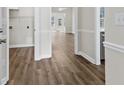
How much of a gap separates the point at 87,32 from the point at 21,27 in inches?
140

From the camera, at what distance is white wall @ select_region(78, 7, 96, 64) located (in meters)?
4.71

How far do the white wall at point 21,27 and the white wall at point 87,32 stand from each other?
2723 mm

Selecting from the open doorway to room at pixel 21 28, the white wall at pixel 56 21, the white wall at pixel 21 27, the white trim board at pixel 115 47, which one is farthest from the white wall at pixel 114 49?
the white wall at pixel 56 21

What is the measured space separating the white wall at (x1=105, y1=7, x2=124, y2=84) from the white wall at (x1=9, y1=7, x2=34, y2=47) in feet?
20.3

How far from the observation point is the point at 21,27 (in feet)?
24.9

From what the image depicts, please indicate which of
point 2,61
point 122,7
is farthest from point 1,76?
point 122,7

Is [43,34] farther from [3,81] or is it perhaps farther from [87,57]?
[3,81]

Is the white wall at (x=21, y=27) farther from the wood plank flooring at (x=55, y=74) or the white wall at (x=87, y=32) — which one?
the wood plank flooring at (x=55, y=74)

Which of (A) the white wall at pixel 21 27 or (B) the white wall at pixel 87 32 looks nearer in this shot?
(B) the white wall at pixel 87 32

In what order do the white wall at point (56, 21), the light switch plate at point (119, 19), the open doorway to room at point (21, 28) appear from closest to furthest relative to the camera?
the light switch plate at point (119, 19) → the open doorway to room at point (21, 28) → the white wall at point (56, 21)

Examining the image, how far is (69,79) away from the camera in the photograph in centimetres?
338

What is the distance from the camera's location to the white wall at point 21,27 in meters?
7.46

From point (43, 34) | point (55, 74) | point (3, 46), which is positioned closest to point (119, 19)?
point (3, 46)
